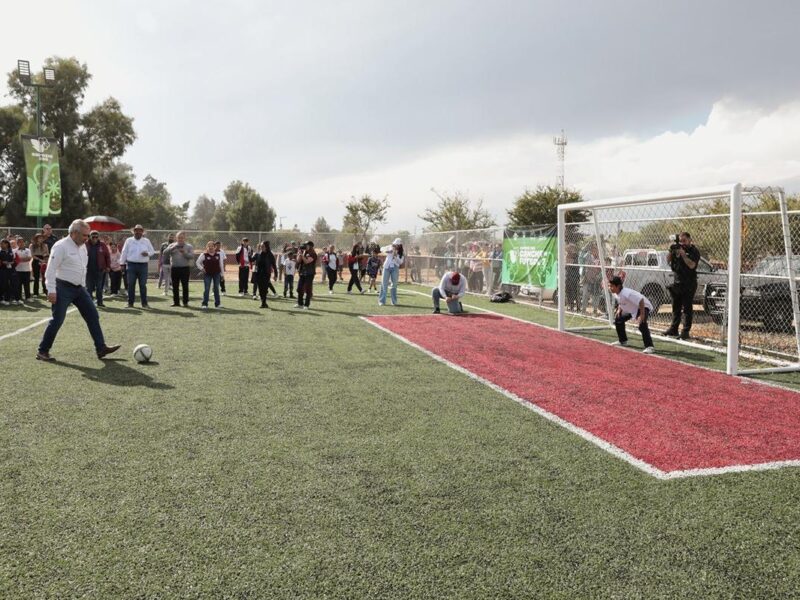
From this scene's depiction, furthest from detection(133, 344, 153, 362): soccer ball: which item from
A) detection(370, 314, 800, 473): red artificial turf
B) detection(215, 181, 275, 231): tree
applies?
detection(215, 181, 275, 231): tree

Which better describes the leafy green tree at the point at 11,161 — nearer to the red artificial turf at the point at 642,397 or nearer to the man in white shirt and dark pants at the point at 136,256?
the man in white shirt and dark pants at the point at 136,256

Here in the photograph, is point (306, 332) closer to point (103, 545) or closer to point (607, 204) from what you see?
point (607, 204)

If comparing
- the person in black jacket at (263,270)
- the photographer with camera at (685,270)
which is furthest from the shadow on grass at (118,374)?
the photographer with camera at (685,270)

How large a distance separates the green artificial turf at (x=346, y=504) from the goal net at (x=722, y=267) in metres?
4.70

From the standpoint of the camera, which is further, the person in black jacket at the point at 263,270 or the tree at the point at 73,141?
the tree at the point at 73,141

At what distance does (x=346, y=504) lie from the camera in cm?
377

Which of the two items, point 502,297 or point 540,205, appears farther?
point 540,205

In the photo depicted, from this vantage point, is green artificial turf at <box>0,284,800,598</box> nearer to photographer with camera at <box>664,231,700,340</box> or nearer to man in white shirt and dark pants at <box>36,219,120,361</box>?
man in white shirt and dark pants at <box>36,219,120,361</box>

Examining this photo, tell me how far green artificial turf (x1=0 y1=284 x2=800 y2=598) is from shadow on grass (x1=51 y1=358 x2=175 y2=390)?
0.08m

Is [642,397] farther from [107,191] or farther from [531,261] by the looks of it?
[107,191]

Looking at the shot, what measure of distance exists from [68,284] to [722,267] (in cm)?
1321

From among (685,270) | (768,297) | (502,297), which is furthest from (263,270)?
(768,297)

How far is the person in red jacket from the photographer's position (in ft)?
45.5

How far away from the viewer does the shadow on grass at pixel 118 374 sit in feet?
22.4
